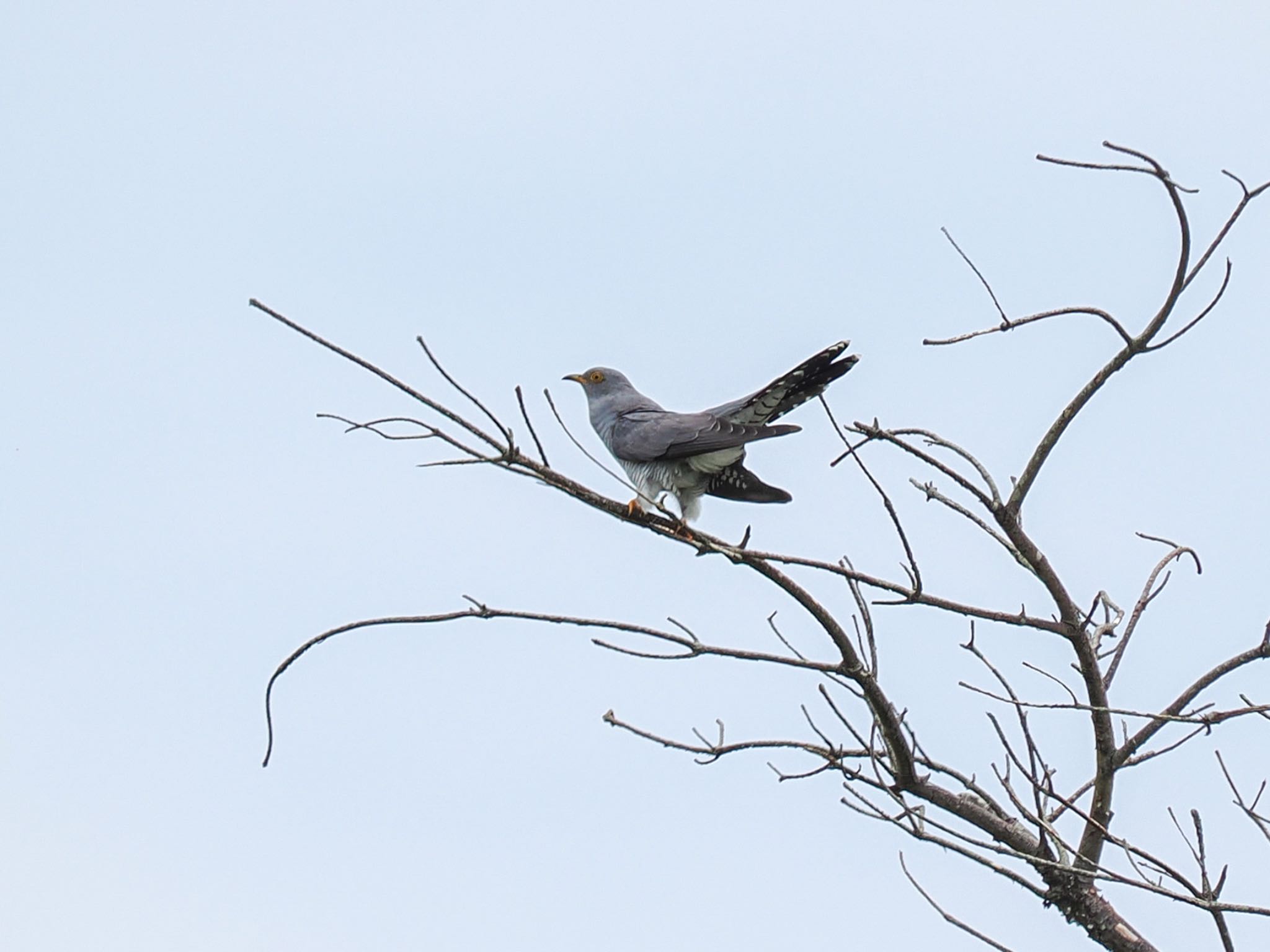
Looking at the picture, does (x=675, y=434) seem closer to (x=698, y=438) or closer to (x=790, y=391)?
(x=698, y=438)

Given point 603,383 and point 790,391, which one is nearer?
point 790,391

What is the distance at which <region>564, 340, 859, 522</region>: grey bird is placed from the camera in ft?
18.4

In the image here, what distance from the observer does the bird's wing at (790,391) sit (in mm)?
5039

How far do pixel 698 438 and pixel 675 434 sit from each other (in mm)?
205

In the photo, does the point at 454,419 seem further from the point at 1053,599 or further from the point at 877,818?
the point at 1053,599

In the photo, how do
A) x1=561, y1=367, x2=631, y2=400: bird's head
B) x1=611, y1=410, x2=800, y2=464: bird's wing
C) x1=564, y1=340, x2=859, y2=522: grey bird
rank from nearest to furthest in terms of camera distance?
x1=564, y1=340, x2=859, y2=522: grey bird
x1=611, y1=410, x2=800, y2=464: bird's wing
x1=561, y1=367, x2=631, y2=400: bird's head

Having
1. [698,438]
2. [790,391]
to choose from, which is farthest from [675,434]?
[790,391]

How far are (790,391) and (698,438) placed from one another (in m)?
0.75

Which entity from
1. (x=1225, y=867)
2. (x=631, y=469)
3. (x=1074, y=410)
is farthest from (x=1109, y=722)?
(x=631, y=469)

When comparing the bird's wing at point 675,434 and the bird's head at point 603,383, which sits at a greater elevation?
the bird's head at point 603,383

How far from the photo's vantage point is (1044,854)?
3.81 meters

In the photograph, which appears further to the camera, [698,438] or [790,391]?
[698,438]

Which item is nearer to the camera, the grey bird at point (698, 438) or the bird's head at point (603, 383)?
the grey bird at point (698, 438)

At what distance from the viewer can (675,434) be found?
6.33 metres
